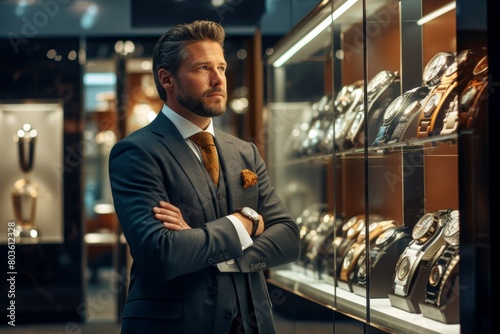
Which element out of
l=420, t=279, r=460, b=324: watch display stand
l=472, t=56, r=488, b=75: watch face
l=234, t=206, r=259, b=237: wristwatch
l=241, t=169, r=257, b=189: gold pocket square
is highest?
l=472, t=56, r=488, b=75: watch face

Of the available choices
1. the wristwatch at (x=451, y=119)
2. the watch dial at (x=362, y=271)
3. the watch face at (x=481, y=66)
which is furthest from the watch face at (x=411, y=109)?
the watch dial at (x=362, y=271)

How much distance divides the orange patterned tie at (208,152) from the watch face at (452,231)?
81 cm

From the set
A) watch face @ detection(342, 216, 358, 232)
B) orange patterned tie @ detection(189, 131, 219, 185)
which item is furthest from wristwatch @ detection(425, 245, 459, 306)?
watch face @ detection(342, 216, 358, 232)

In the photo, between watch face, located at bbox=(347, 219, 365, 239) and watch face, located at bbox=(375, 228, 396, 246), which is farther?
watch face, located at bbox=(347, 219, 365, 239)

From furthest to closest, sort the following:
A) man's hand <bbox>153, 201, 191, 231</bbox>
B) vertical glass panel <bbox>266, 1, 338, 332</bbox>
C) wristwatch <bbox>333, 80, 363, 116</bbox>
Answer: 1. vertical glass panel <bbox>266, 1, 338, 332</bbox>
2. wristwatch <bbox>333, 80, 363, 116</bbox>
3. man's hand <bbox>153, 201, 191, 231</bbox>

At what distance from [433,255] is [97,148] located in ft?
14.1

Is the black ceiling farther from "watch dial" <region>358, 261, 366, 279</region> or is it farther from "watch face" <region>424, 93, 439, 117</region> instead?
"watch face" <region>424, 93, 439, 117</region>

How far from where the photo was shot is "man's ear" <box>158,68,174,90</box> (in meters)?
2.48

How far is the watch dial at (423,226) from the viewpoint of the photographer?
271cm

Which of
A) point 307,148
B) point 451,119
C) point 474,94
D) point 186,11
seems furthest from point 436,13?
point 186,11

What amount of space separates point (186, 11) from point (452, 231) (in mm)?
3768

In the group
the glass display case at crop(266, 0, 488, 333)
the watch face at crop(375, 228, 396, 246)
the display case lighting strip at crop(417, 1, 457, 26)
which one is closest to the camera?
the glass display case at crop(266, 0, 488, 333)

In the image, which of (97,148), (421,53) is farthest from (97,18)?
(421,53)

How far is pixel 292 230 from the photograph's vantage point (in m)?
2.56
